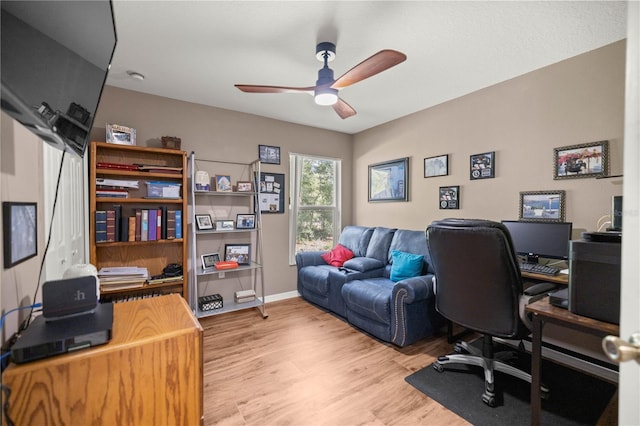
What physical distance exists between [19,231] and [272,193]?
2919 mm

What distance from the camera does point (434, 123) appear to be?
11.0 ft

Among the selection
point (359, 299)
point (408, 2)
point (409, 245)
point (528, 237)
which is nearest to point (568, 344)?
point (528, 237)

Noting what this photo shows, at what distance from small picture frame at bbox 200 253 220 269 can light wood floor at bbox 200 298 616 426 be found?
638 mm

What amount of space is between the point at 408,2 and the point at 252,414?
2.70 meters

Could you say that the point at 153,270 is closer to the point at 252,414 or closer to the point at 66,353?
the point at 252,414

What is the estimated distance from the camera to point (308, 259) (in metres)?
3.81

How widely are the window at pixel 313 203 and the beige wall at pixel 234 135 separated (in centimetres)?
12

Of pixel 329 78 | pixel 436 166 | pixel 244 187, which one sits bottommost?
pixel 244 187

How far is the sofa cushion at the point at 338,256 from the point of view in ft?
12.1

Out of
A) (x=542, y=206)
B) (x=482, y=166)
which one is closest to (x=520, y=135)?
(x=482, y=166)

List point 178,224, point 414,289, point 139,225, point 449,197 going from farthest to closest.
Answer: point 449,197 → point 178,224 → point 139,225 → point 414,289

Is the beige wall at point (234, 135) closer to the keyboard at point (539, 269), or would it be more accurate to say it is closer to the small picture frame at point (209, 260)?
the small picture frame at point (209, 260)

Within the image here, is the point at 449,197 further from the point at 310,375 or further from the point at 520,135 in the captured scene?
the point at 310,375

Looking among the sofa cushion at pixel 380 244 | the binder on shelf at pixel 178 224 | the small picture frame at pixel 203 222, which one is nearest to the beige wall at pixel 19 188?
the binder on shelf at pixel 178 224
